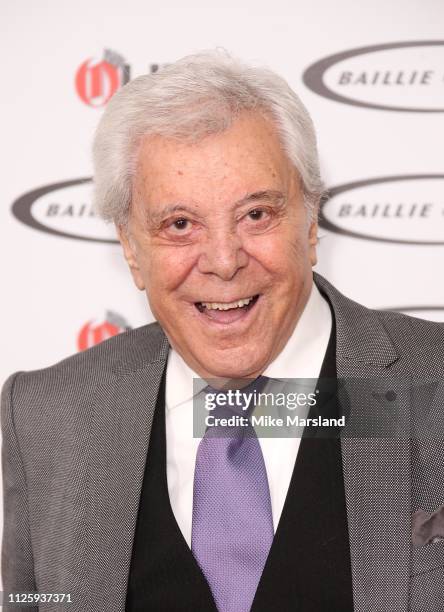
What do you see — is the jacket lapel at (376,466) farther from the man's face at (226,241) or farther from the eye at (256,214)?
the eye at (256,214)

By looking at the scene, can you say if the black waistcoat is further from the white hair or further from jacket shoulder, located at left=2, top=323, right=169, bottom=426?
the white hair

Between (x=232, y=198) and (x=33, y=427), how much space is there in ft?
2.33

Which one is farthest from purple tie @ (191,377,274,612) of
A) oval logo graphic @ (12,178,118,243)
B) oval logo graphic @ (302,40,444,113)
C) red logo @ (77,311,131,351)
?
oval logo graphic @ (302,40,444,113)

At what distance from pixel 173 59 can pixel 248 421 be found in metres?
0.94

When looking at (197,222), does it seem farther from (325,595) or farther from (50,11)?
(50,11)

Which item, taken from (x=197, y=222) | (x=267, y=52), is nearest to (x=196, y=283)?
(x=197, y=222)

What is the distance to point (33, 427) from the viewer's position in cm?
185

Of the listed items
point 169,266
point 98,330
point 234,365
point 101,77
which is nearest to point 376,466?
point 234,365

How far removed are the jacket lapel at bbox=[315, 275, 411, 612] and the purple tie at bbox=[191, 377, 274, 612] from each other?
0.17 metres

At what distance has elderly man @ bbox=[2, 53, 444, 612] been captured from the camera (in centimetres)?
152

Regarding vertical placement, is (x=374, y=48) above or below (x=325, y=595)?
above

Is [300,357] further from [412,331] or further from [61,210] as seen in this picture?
[61,210]

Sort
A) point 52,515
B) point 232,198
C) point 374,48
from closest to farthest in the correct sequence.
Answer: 1. point 232,198
2. point 52,515
3. point 374,48

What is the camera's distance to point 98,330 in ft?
7.24
